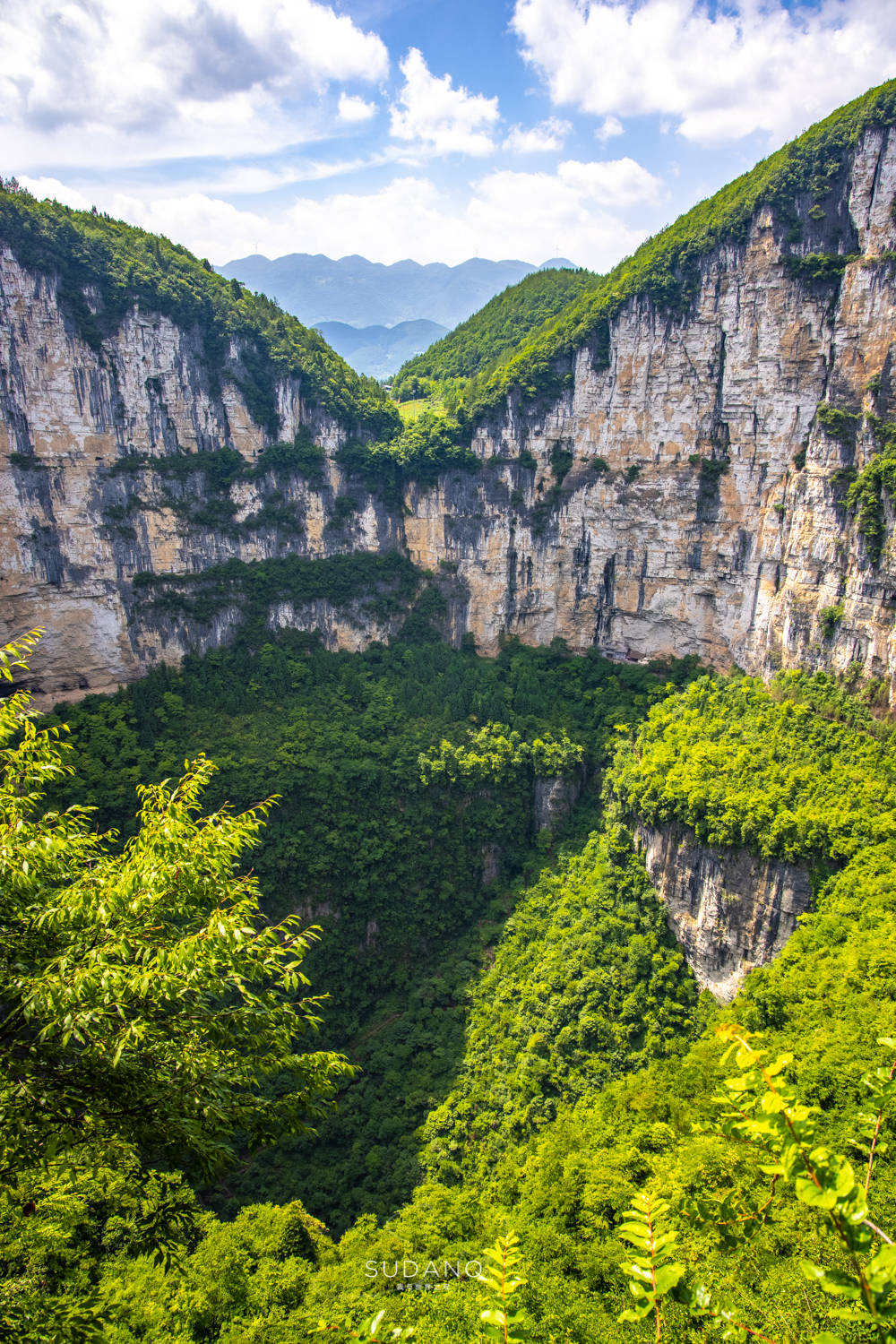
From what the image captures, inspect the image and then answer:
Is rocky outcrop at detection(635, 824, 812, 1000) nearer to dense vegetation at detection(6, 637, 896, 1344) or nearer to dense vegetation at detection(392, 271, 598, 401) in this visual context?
dense vegetation at detection(6, 637, 896, 1344)

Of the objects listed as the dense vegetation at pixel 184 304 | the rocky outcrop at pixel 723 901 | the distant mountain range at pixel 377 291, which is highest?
the distant mountain range at pixel 377 291

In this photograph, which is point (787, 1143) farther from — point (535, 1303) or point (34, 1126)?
point (535, 1303)

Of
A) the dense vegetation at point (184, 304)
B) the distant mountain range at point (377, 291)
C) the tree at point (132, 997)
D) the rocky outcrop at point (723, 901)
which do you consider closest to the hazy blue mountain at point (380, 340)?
the distant mountain range at point (377, 291)

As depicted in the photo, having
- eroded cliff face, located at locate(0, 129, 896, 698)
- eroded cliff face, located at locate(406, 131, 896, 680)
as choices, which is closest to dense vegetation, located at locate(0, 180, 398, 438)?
eroded cliff face, located at locate(0, 129, 896, 698)

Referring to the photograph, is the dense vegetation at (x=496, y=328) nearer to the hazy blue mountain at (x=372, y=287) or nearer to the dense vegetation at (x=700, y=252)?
the dense vegetation at (x=700, y=252)

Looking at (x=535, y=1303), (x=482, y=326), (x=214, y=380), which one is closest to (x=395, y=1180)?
(x=535, y=1303)

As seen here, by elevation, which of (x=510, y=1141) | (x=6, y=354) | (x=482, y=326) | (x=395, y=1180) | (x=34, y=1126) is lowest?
(x=395, y=1180)

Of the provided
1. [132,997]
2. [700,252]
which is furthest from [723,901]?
[700,252]
